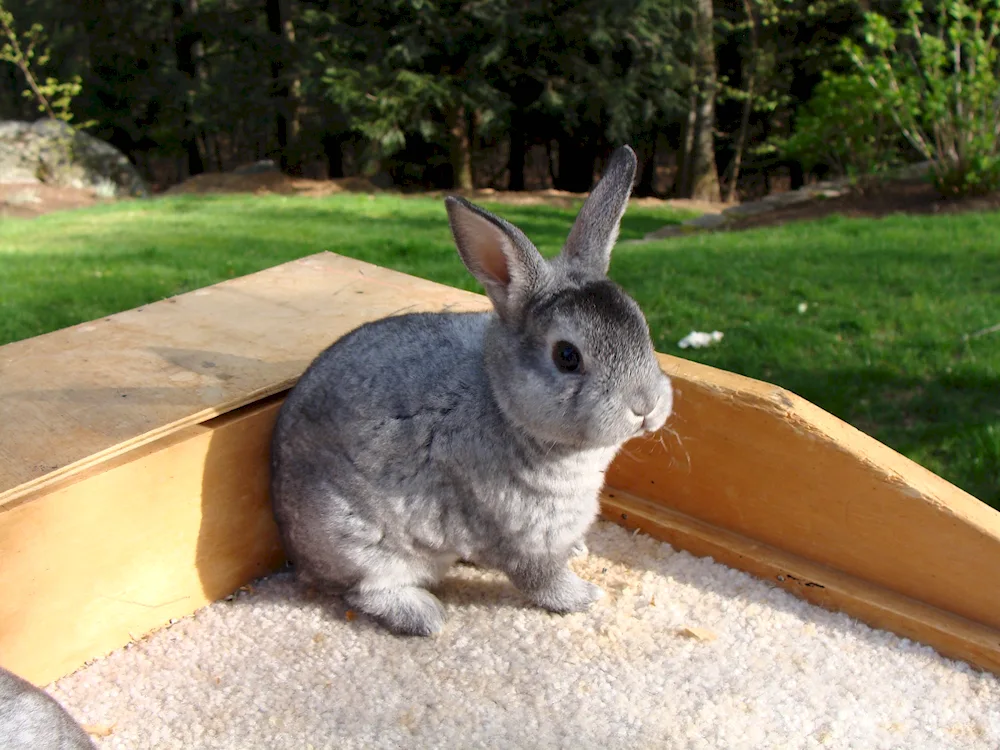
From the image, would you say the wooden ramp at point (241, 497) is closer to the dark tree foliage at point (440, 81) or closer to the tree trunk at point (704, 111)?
the dark tree foliage at point (440, 81)

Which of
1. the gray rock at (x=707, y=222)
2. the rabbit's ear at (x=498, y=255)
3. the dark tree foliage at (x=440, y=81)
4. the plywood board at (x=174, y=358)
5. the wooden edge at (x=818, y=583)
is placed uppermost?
the dark tree foliage at (x=440, y=81)

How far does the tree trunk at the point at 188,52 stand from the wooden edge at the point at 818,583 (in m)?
13.1

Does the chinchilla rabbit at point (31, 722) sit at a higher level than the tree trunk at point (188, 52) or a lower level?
lower

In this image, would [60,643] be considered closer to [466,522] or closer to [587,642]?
[466,522]

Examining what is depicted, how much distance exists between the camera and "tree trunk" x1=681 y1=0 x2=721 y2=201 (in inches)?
496

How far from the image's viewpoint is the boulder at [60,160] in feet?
39.0

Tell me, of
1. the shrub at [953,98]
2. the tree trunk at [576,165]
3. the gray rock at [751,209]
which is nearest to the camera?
the shrub at [953,98]

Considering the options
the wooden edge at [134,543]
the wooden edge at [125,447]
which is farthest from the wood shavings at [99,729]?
the wooden edge at [125,447]

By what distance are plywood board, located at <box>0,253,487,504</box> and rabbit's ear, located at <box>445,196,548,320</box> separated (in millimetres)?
809

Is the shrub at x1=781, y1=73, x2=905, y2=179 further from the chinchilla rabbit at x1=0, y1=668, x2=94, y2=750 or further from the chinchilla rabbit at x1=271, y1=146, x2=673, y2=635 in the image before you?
the chinchilla rabbit at x1=0, y1=668, x2=94, y2=750

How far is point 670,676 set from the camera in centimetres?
234

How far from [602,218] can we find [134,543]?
57.1 inches

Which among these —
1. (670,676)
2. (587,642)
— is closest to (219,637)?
(587,642)

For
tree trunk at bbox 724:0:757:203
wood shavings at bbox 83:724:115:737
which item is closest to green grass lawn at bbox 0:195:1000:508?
wood shavings at bbox 83:724:115:737
